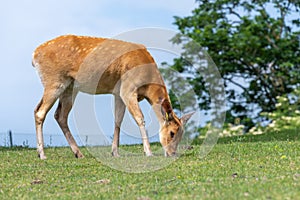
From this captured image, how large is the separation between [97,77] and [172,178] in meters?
3.24

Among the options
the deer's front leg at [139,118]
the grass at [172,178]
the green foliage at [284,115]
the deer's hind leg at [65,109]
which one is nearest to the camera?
the grass at [172,178]

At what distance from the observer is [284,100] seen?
19.8 metres

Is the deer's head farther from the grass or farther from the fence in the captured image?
the fence

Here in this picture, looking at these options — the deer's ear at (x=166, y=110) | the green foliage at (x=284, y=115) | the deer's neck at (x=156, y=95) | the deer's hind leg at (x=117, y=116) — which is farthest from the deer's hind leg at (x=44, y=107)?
the green foliage at (x=284, y=115)

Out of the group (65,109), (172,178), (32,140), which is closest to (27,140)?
(32,140)

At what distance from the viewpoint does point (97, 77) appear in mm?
9492

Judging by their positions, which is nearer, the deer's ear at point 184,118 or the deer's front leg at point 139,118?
the deer's ear at point 184,118

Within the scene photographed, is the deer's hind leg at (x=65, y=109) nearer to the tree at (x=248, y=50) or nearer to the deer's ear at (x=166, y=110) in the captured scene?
the deer's ear at (x=166, y=110)

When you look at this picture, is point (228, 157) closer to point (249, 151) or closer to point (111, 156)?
point (249, 151)

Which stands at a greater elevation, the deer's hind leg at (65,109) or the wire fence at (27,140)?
the deer's hind leg at (65,109)

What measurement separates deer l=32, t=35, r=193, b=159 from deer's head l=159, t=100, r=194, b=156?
3.0 inches

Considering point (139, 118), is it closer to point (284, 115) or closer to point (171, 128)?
point (171, 128)

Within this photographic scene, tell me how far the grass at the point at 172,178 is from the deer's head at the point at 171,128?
257 mm

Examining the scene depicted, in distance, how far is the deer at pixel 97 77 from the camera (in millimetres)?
9163
